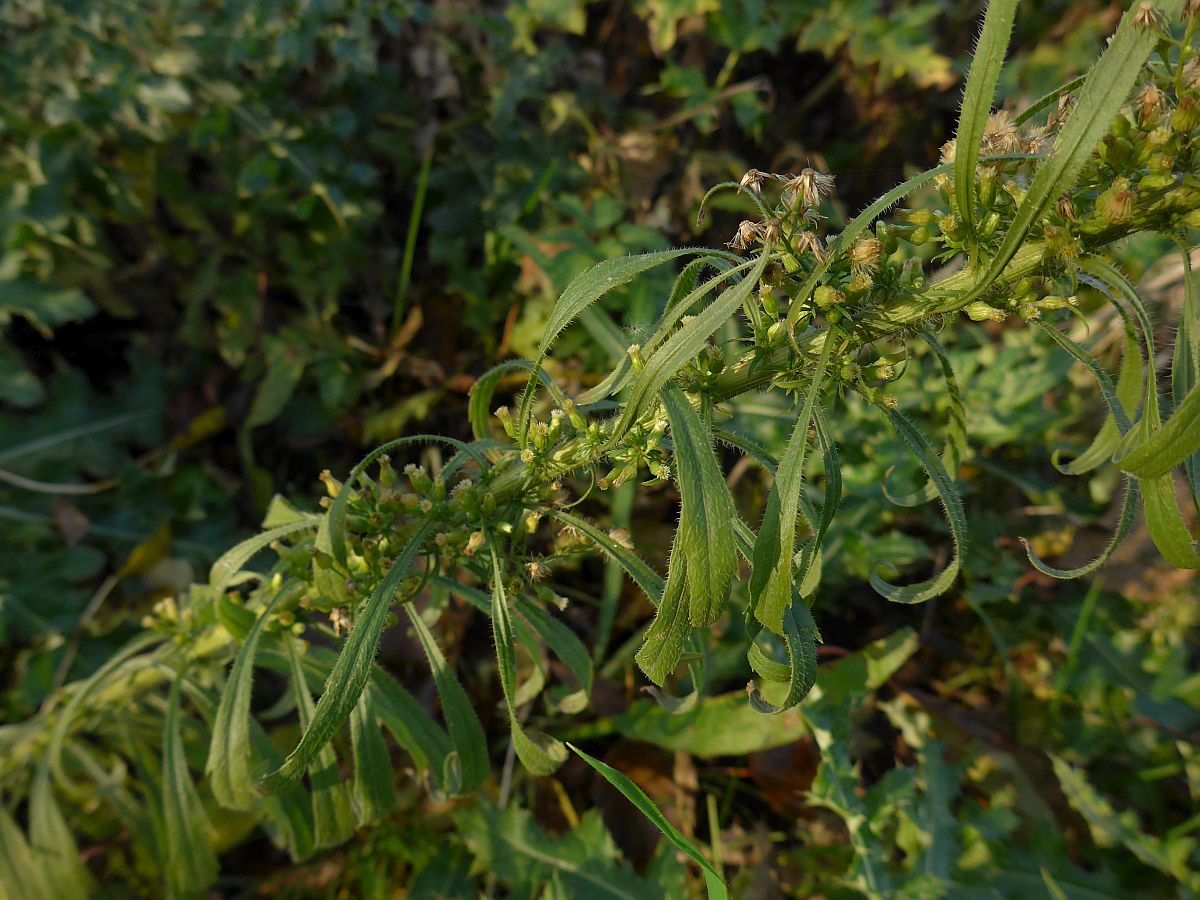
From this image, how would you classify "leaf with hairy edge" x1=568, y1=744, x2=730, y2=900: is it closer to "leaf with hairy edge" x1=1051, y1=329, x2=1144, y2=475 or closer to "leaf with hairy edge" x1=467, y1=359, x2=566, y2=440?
"leaf with hairy edge" x1=467, y1=359, x2=566, y2=440

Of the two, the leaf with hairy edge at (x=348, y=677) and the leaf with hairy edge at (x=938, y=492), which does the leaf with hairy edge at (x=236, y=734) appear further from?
the leaf with hairy edge at (x=938, y=492)

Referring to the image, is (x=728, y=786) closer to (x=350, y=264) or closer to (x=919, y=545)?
(x=919, y=545)

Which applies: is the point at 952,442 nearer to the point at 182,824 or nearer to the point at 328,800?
the point at 328,800

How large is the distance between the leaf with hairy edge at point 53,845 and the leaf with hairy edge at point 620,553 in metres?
1.35

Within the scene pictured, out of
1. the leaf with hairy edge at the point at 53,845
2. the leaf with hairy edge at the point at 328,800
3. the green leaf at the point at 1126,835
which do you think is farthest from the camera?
the green leaf at the point at 1126,835

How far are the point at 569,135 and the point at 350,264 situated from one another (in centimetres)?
89

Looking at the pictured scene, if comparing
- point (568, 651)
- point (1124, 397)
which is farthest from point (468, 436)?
point (1124, 397)

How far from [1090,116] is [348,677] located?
1000 mm

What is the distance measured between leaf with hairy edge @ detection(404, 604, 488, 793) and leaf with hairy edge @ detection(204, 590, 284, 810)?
0.81ft

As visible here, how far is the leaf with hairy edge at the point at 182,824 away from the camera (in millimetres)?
1595

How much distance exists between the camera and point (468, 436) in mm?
2885

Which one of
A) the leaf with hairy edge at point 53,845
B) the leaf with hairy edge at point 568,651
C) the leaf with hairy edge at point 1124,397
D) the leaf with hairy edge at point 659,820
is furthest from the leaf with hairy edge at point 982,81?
the leaf with hairy edge at point 53,845

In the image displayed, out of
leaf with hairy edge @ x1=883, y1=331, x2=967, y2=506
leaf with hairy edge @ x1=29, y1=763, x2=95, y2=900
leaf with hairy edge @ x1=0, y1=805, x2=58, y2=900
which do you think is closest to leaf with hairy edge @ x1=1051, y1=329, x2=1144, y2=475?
leaf with hairy edge @ x1=883, y1=331, x2=967, y2=506

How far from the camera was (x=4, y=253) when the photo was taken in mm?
2553
